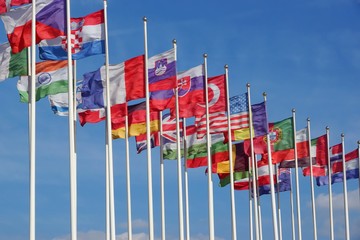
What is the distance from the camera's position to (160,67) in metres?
44.3

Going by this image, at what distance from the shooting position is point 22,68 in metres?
37.3

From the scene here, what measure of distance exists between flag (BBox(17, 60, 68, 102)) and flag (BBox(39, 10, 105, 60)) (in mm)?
2396

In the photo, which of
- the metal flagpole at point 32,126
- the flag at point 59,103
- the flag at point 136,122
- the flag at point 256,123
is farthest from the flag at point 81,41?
the flag at point 256,123

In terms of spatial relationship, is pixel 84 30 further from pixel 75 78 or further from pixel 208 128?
pixel 208 128

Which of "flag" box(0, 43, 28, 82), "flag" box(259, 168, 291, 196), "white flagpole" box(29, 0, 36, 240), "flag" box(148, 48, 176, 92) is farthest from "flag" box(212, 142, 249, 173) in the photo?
"white flagpole" box(29, 0, 36, 240)

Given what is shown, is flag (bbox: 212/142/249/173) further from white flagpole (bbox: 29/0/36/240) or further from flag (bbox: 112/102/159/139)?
white flagpole (bbox: 29/0/36/240)

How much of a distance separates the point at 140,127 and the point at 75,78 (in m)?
6.91

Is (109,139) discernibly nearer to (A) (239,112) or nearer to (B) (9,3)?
(B) (9,3)

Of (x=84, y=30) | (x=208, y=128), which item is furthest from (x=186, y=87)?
(x=84, y=30)

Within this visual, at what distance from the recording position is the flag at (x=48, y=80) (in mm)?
41344

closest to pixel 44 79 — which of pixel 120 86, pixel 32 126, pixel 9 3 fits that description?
pixel 120 86

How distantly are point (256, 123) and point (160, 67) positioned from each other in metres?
10.2

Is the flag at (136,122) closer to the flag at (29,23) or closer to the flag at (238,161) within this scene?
the flag at (238,161)

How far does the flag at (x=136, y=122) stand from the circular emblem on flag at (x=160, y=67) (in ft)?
12.1
